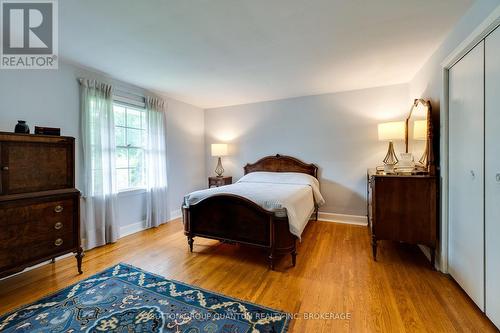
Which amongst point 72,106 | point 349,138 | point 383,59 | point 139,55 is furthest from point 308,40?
point 72,106

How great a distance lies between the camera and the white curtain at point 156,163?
371 centimetres

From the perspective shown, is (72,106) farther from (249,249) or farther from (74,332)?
(249,249)

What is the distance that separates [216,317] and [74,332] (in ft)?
3.14

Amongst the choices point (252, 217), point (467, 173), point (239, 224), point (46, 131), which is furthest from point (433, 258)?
point (46, 131)

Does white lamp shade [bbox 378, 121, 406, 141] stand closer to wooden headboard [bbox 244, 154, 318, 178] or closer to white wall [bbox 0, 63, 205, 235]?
wooden headboard [bbox 244, 154, 318, 178]

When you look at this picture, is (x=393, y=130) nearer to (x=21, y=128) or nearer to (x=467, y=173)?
(x=467, y=173)

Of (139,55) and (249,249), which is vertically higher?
(139,55)

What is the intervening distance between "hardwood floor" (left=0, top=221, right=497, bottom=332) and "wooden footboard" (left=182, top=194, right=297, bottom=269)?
24 cm

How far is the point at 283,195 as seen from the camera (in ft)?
8.38

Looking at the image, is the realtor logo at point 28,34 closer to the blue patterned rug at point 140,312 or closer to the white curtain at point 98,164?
the white curtain at point 98,164

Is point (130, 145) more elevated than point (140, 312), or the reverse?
point (130, 145)

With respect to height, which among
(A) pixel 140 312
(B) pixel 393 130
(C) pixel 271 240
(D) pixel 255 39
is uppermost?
(D) pixel 255 39

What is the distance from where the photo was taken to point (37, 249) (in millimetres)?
2016

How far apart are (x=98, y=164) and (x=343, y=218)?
3.99 meters
